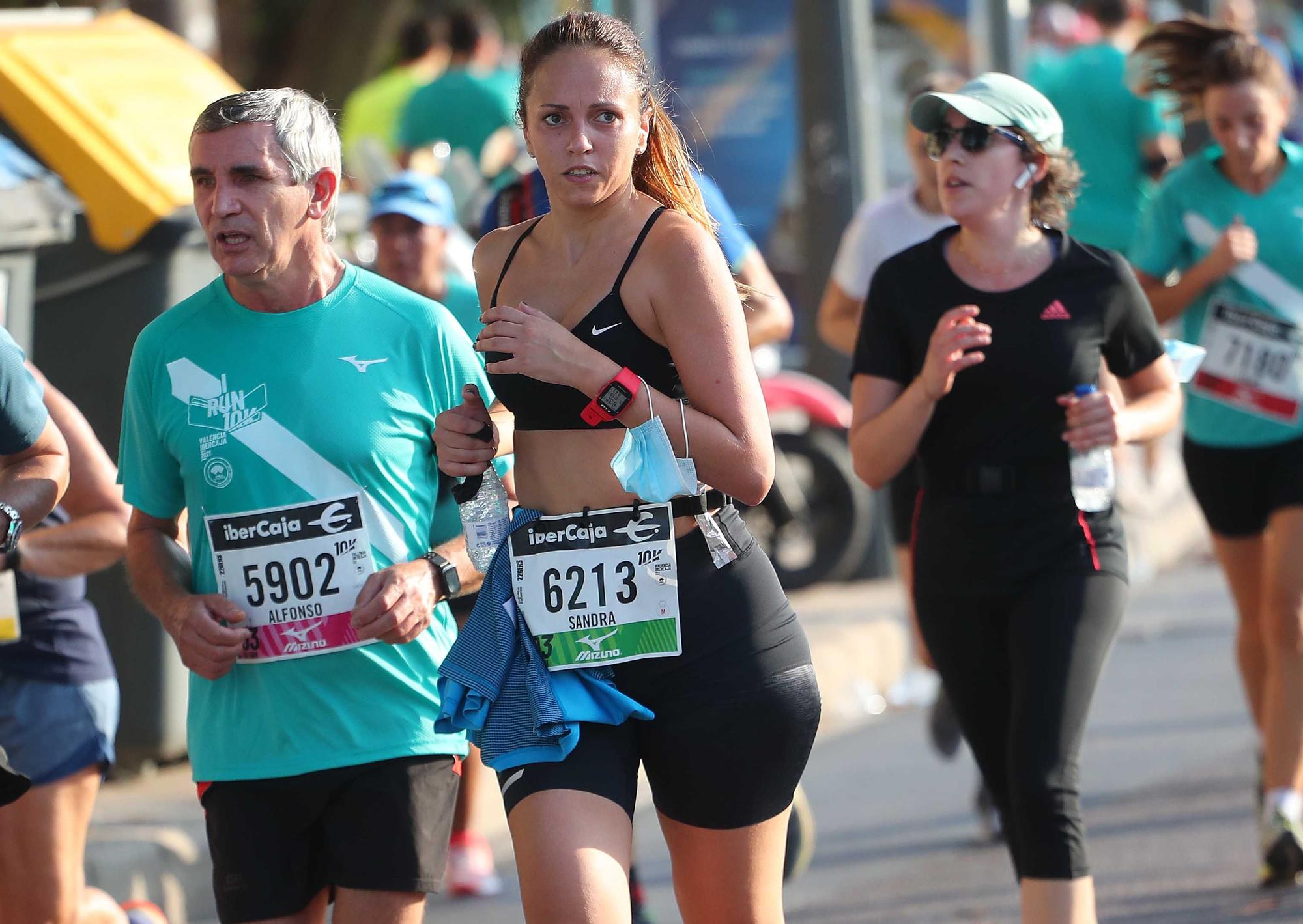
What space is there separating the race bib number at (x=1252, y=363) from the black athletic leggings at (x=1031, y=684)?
1.62 meters

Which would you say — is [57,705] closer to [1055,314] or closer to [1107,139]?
[1055,314]

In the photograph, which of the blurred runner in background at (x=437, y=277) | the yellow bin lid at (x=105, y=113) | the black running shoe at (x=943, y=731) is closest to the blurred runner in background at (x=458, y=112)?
the yellow bin lid at (x=105, y=113)

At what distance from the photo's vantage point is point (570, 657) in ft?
11.3

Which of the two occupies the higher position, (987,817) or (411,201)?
(411,201)

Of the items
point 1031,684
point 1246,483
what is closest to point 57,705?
point 1031,684

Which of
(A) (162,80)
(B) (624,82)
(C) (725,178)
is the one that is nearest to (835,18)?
(C) (725,178)

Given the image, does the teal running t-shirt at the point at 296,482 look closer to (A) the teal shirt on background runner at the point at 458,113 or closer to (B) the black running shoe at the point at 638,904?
(B) the black running shoe at the point at 638,904

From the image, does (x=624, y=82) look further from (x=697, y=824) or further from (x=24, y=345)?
(x=24, y=345)

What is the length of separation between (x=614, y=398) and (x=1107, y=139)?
6.46m

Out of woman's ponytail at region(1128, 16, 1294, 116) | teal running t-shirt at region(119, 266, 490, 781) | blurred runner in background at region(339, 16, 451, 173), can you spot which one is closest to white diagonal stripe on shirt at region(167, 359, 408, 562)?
teal running t-shirt at region(119, 266, 490, 781)

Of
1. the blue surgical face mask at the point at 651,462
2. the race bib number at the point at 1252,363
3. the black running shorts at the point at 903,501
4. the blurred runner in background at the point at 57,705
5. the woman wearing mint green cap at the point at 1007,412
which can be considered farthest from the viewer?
the black running shorts at the point at 903,501

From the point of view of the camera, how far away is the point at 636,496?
3412mm

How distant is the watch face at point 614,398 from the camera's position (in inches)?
128

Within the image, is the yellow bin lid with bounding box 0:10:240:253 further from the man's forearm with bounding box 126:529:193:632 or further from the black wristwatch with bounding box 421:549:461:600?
the black wristwatch with bounding box 421:549:461:600
